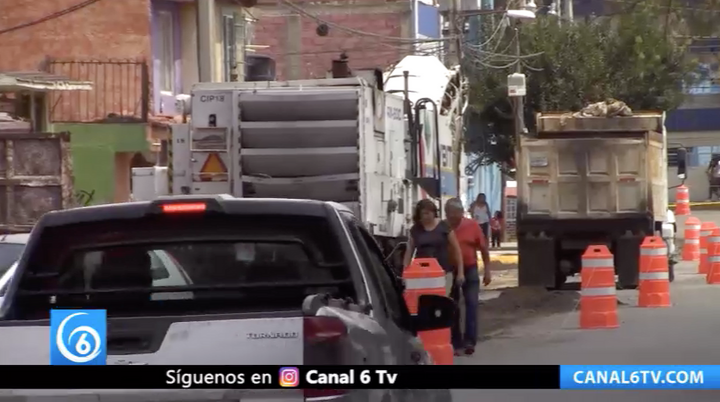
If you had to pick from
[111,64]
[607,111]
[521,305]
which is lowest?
[521,305]

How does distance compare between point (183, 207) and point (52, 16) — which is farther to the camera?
point (52, 16)

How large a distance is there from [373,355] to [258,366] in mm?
819

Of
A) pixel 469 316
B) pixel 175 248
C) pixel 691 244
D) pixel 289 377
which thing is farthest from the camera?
pixel 691 244

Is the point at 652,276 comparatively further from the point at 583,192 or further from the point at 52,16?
the point at 52,16

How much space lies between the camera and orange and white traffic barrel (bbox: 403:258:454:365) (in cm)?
1371

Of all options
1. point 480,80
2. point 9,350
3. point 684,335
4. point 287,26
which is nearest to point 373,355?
point 9,350

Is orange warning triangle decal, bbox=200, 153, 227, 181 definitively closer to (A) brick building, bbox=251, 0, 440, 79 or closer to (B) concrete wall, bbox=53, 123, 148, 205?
(B) concrete wall, bbox=53, 123, 148, 205

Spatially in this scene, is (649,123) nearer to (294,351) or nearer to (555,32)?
(294,351)

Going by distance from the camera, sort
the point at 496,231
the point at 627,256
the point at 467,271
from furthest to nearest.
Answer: the point at 496,231 < the point at 627,256 < the point at 467,271

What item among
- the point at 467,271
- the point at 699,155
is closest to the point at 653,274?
the point at 467,271

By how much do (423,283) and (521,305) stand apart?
7.86 m

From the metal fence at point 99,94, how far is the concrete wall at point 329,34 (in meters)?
13.3

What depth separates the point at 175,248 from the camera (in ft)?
23.2

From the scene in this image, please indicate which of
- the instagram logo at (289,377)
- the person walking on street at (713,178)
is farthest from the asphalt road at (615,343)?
the person walking on street at (713,178)
